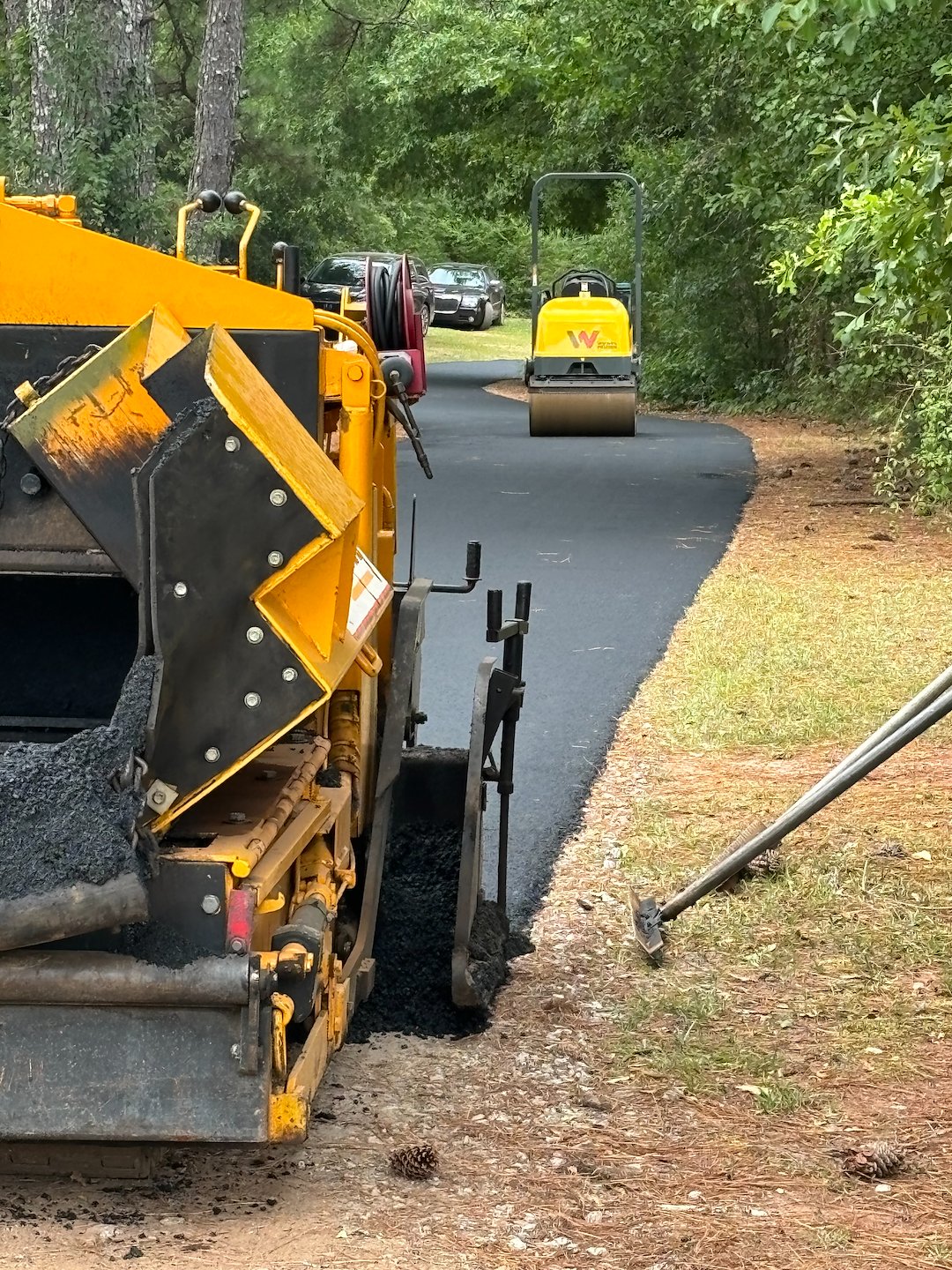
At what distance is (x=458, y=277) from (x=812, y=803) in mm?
42916

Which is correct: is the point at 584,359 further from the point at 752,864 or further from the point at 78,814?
the point at 78,814

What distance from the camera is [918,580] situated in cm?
1209

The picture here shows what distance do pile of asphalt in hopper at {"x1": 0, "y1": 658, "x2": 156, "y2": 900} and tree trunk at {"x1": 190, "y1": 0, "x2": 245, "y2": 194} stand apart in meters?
15.7

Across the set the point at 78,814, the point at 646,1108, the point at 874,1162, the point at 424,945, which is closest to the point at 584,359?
the point at 424,945

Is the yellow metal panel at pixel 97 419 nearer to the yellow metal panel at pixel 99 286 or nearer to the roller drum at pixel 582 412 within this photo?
the yellow metal panel at pixel 99 286

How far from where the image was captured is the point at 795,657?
9.46 m

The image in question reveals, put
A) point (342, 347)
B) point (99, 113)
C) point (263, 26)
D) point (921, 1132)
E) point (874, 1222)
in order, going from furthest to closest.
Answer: point (263, 26) → point (99, 113) → point (342, 347) → point (921, 1132) → point (874, 1222)

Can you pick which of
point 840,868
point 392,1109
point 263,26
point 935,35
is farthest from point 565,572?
point 263,26

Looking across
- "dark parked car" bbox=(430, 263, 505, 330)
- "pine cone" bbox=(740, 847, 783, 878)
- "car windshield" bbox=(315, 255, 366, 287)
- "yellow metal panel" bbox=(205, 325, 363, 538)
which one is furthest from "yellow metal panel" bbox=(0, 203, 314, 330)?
"dark parked car" bbox=(430, 263, 505, 330)

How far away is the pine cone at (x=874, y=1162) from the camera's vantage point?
→ 3.87 m

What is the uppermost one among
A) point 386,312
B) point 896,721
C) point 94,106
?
point 94,106

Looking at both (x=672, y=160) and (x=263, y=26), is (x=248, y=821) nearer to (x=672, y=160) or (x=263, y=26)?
(x=672, y=160)

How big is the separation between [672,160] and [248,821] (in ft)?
72.6

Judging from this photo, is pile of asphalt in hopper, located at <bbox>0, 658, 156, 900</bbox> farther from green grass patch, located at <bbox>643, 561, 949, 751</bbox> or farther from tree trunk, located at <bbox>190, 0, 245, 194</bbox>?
tree trunk, located at <bbox>190, 0, 245, 194</bbox>
